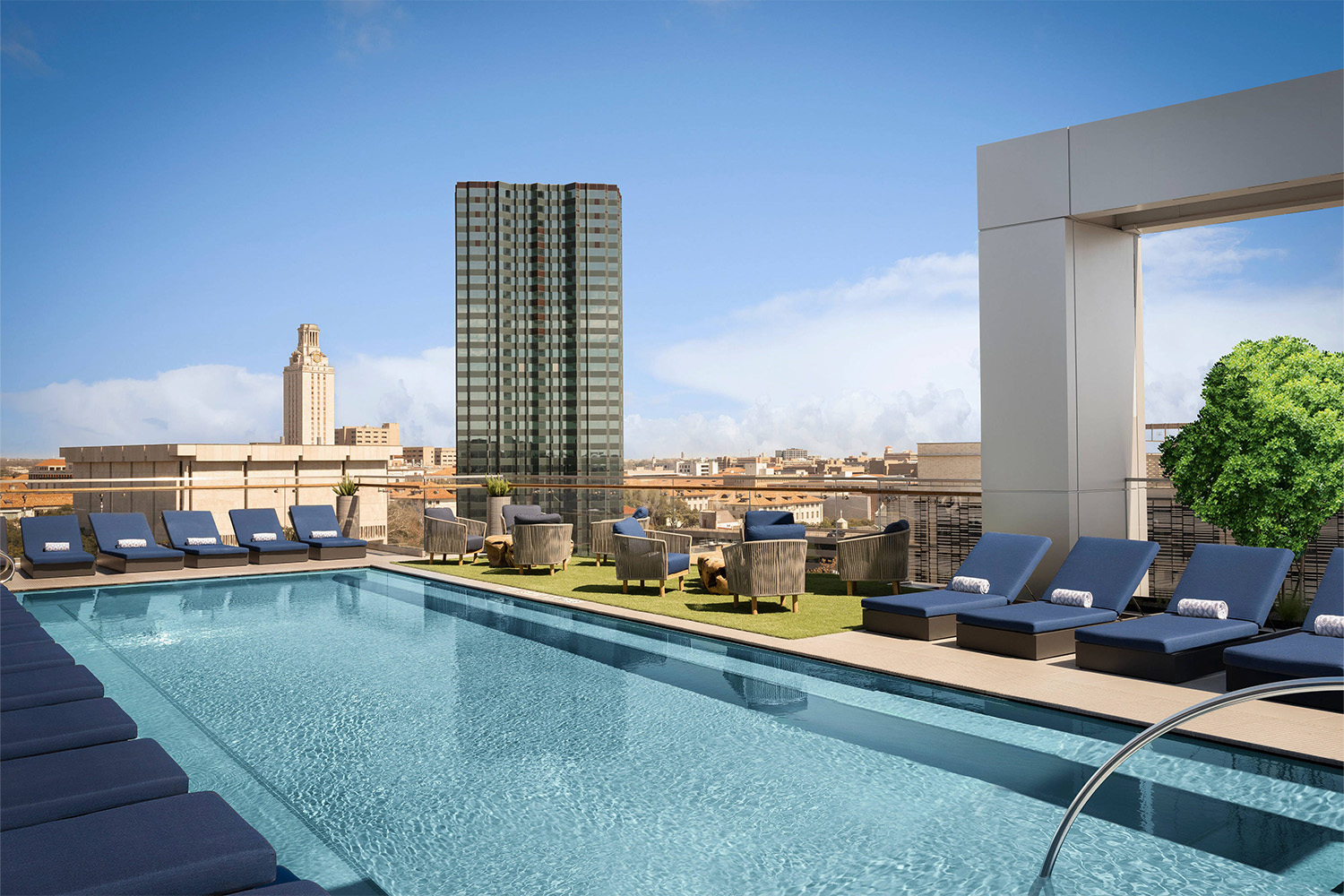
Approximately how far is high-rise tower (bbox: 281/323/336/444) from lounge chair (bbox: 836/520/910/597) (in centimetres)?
10914

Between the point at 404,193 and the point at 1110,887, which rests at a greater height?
the point at 404,193

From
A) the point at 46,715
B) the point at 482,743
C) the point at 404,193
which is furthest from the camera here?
the point at 404,193

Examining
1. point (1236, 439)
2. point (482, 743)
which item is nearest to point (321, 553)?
point (482, 743)

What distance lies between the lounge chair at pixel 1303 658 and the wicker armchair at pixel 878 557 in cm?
353

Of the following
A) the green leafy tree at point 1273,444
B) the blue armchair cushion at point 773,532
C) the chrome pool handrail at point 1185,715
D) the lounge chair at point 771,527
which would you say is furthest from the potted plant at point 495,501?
the chrome pool handrail at point 1185,715

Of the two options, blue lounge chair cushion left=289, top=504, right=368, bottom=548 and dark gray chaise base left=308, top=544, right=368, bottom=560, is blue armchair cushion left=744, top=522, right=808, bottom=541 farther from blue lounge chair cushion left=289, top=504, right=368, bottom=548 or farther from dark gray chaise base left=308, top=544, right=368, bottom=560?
blue lounge chair cushion left=289, top=504, right=368, bottom=548

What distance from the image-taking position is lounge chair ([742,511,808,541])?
8.55 m

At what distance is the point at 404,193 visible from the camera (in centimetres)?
4494

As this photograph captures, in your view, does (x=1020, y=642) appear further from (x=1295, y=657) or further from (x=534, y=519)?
(x=534, y=519)

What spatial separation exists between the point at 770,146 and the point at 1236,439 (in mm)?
42333

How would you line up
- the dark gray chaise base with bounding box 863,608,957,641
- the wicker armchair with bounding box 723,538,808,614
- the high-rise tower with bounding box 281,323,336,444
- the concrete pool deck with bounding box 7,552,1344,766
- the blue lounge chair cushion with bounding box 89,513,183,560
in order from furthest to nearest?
1. the high-rise tower with bounding box 281,323,336,444
2. the blue lounge chair cushion with bounding box 89,513,183,560
3. the wicker armchair with bounding box 723,538,808,614
4. the dark gray chaise base with bounding box 863,608,957,641
5. the concrete pool deck with bounding box 7,552,1344,766

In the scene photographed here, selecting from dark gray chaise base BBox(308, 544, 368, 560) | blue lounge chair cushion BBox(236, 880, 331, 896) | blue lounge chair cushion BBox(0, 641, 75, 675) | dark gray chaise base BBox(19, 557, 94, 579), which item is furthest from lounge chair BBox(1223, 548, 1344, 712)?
dark gray chaise base BBox(19, 557, 94, 579)

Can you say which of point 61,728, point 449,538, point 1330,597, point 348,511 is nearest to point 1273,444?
point 1330,597

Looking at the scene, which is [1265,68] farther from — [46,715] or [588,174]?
[46,715]
